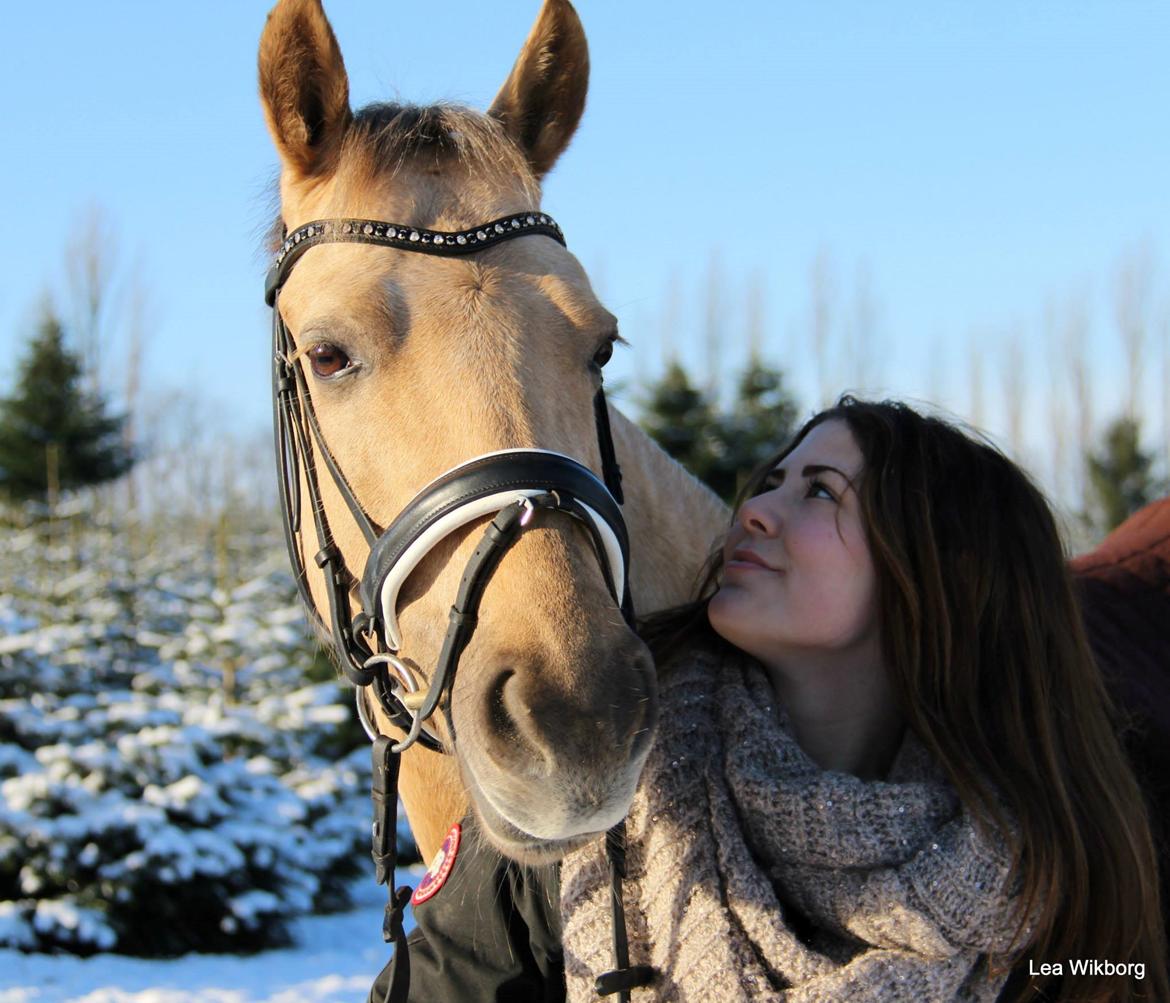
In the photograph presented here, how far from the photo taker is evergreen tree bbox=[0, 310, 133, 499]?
43.6 feet

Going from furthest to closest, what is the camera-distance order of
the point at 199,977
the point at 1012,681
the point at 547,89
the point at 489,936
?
1. the point at 199,977
2. the point at 547,89
3. the point at 1012,681
4. the point at 489,936

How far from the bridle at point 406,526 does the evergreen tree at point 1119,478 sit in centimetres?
1683

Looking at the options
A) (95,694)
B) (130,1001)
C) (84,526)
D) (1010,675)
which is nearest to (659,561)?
(1010,675)

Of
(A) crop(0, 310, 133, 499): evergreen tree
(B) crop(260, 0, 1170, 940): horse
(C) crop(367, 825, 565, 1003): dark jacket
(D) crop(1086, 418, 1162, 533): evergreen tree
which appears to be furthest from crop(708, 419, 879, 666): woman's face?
(D) crop(1086, 418, 1162, 533): evergreen tree

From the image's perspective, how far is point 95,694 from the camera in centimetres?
743

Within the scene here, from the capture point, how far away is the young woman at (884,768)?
1.78 meters

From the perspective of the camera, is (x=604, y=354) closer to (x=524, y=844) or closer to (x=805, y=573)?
(x=805, y=573)

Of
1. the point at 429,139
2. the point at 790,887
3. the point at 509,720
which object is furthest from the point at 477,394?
the point at 790,887

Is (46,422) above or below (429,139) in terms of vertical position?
below

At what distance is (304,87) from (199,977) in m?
5.54

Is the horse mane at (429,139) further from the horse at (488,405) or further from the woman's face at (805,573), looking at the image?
the woman's face at (805,573)

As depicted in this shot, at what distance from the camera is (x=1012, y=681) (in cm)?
206

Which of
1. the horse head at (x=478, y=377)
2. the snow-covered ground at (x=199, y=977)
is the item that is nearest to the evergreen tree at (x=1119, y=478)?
the snow-covered ground at (x=199, y=977)

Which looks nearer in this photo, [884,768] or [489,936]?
[489,936]
